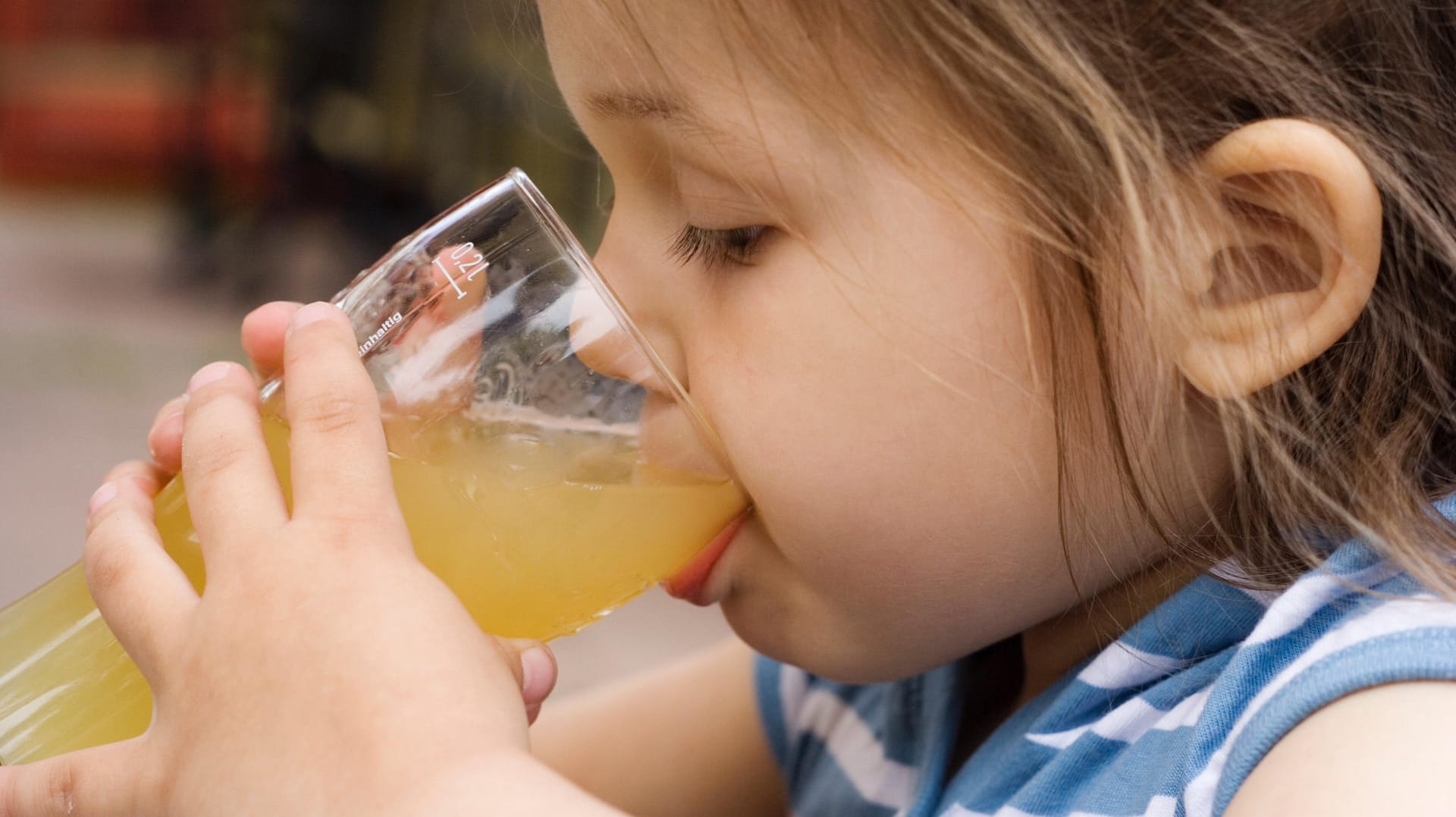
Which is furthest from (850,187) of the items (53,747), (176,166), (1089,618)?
(176,166)

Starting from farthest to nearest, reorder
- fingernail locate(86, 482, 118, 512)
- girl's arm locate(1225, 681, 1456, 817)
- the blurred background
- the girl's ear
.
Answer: the blurred background, fingernail locate(86, 482, 118, 512), the girl's ear, girl's arm locate(1225, 681, 1456, 817)

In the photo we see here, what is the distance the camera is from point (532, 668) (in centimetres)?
76

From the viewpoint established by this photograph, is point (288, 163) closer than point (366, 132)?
No

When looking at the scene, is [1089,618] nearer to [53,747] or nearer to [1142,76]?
[1142,76]

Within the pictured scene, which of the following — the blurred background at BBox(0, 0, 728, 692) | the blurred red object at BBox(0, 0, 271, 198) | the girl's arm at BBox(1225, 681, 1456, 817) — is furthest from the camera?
the blurred red object at BBox(0, 0, 271, 198)

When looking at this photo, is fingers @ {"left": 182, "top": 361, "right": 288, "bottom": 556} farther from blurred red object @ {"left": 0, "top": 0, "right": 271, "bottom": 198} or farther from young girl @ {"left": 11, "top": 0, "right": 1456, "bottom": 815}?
blurred red object @ {"left": 0, "top": 0, "right": 271, "bottom": 198}

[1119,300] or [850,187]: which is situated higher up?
[850,187]

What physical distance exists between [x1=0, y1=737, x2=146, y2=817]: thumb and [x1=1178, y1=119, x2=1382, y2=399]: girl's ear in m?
0.58

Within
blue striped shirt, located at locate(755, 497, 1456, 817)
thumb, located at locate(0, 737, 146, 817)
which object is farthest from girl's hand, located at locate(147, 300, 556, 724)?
blue striped shirt, located at locate(755, 497, 1456, 817)

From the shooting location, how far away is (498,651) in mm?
730

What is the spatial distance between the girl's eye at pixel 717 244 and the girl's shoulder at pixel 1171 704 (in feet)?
1.05

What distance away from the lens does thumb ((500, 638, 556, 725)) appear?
0.76 meters

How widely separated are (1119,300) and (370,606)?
41 centimetres

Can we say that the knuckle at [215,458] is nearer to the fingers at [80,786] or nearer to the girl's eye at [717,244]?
the fingers at [80,786]
